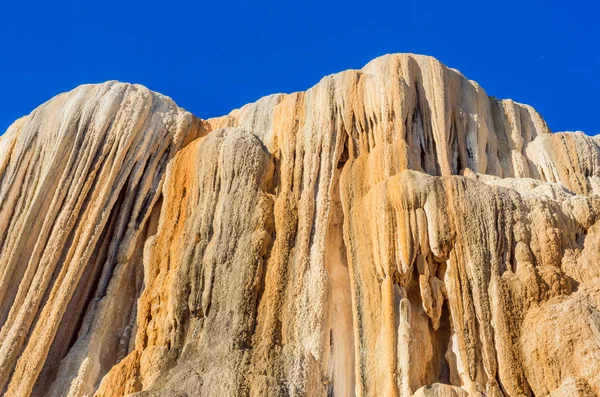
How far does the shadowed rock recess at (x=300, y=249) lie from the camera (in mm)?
8422

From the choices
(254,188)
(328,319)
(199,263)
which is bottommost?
(328,319)

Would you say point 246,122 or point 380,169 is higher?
point 246,122

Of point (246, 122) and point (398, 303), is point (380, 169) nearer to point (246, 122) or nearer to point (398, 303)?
point (398, 303)

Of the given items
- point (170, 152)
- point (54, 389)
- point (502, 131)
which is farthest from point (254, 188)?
point (502, 131)

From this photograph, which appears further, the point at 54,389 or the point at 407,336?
the point at 54,389

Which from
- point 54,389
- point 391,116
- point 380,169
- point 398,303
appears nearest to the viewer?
point 398,303

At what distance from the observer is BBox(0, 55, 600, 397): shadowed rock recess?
8.42 metres

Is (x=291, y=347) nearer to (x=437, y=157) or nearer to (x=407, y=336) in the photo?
(x=407, y=336)

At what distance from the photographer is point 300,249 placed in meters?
9.91

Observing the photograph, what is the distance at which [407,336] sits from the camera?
8.53 meters

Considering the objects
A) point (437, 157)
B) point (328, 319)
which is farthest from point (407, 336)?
point (437, 157)

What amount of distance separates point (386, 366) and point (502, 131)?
7.34m

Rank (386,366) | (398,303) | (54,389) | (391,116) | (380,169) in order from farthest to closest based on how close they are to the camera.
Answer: (391,116)
(380,169)
(54,389)
(398,303)
(386,366)

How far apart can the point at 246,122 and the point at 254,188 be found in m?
2.77
